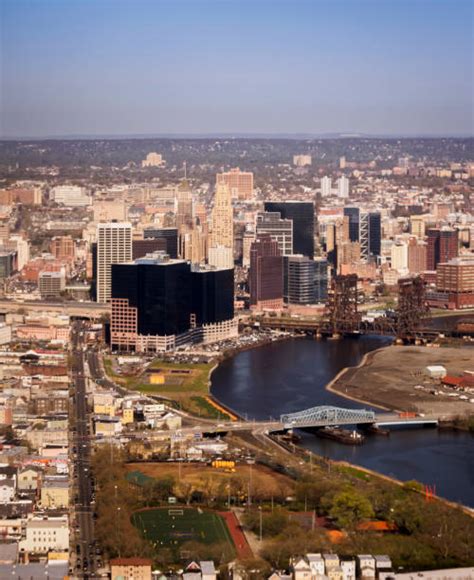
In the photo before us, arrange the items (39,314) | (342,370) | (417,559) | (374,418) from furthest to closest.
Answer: (39,314)
(342,370)
(374,418)
(417,559)

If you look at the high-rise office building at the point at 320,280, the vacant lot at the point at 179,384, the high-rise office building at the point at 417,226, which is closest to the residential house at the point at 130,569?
the vacant lot at the point at 179,384

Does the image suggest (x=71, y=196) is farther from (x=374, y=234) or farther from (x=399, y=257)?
(x=399, y=257)

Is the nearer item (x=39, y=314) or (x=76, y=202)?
(x=39, y=314)

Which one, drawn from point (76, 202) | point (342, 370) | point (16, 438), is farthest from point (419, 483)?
point (76, 202)

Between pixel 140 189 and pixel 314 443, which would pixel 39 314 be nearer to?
pixel 314 443

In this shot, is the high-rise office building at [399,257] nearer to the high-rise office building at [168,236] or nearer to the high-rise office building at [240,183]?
the high-rise office building at [168,236]

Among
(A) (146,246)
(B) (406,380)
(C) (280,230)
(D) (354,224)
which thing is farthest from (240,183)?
(B) (406,380)
